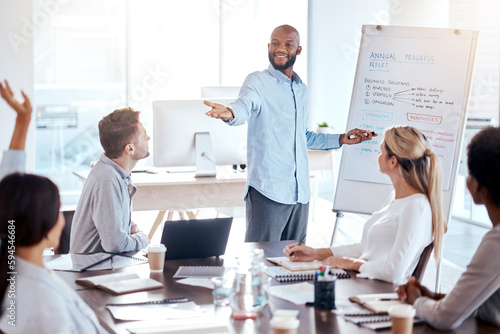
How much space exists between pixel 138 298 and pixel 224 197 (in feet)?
8.16

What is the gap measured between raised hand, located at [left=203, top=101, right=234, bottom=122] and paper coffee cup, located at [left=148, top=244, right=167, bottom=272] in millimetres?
853

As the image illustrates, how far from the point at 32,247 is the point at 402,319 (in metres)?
0.93

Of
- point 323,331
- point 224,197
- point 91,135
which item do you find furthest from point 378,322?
point 91,135

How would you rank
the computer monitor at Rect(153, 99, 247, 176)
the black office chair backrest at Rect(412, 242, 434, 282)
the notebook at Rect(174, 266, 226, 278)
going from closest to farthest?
the notebook at Rect(174, 266, 226, 278), the black office chair backrest at Rect(412, 242, 434, 282), the computer monitor at Rect(153, 99, 247, 176)

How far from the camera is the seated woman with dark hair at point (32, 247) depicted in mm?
1501

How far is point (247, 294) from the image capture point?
1.94 m

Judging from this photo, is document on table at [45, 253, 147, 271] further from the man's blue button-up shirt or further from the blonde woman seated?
the man's blue button-up shirt

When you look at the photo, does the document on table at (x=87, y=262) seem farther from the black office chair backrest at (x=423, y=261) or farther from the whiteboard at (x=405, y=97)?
the whiteboard at (x=405, y=97)

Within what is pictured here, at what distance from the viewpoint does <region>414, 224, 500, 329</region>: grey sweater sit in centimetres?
175

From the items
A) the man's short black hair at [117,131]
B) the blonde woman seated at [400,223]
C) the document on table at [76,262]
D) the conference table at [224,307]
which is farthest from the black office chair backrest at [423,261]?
the man's short black hair at [117,131]

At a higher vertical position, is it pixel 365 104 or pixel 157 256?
pixel 365 104

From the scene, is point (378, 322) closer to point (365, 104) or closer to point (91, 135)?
point (365, 104)

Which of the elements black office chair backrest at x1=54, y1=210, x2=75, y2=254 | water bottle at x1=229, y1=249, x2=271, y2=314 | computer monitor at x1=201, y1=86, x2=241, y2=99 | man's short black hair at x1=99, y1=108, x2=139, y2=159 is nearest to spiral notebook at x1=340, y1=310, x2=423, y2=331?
water bottle at x1=229, y1=249, x2=271, y2=314

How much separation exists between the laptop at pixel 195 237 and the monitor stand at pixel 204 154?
175cm
